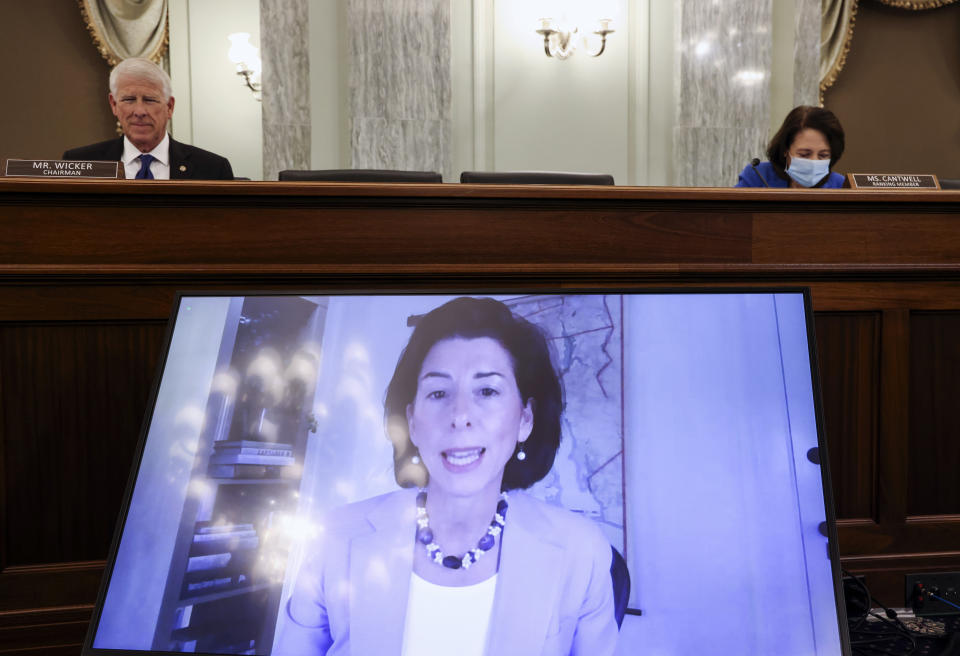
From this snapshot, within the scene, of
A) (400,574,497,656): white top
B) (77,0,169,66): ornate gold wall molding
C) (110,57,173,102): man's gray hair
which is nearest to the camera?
(400,574,497,656): white top

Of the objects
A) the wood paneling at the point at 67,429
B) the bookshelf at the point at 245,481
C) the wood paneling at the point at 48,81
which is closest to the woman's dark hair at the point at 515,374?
the bookshelf at the point at 245,481

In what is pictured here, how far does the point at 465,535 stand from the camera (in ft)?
2.94

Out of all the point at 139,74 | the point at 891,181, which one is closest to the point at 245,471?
the point at 891,181

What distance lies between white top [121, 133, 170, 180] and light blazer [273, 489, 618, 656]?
5.97 ft

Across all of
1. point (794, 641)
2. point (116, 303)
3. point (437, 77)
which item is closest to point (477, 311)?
point (794, 641)

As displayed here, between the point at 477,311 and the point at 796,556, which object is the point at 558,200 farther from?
the point at 796,556

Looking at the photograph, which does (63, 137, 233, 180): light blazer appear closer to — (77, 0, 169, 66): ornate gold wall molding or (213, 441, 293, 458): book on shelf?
(213, 441, 293, 458): book on shelf

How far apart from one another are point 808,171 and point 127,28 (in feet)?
12.9

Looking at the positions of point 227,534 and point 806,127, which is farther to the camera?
point 806,127

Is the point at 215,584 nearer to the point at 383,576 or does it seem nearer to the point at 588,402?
the point at 383,576

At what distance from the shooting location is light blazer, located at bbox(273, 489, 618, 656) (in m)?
0.85

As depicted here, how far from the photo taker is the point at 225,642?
2.82 feet

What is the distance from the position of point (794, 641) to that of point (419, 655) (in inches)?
17.9

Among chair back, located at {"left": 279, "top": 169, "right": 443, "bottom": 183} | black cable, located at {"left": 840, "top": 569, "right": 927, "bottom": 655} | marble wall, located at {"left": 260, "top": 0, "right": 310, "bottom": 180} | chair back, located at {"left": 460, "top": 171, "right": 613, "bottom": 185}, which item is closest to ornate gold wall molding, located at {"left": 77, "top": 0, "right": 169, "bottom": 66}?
marble wall, located at {"left": 260, "top": 0, "right": 310, "bottom": 180}
